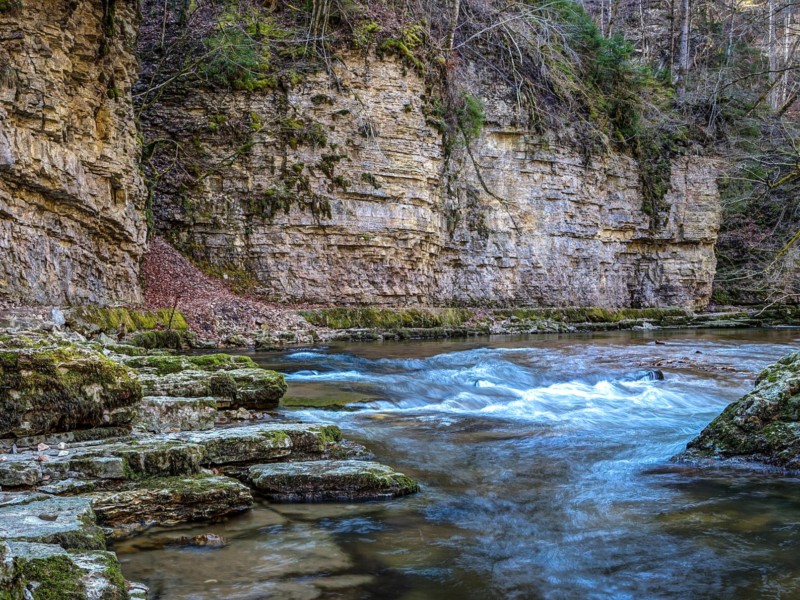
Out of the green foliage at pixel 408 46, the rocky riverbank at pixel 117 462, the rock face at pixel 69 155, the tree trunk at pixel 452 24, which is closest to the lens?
the rocky riverbank at pixel 117 462

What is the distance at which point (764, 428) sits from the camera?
5.91 m

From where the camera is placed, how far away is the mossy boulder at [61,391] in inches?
183

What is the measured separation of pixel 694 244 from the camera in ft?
93.1

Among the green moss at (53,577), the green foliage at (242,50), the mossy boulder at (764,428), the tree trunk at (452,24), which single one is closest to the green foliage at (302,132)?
the green foliage at (242,50)

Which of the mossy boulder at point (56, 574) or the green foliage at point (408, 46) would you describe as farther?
the green foliage at point (408, 46)

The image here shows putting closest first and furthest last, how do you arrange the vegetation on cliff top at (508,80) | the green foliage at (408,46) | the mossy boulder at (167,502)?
the mossy boulder at (167,502) → the vegetation on cliff top at (508,80) → the green foliage at (408,46)

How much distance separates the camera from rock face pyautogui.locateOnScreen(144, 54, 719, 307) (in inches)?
→ 758

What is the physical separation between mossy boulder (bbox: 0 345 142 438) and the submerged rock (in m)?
1.25

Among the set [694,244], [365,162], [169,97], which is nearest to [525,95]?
[365,162]

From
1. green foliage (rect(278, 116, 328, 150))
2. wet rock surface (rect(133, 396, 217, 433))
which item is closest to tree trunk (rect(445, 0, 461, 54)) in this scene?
green foliage (rect(278, 116, 328, 150))

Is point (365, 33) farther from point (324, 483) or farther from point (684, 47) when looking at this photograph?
point (684, 47)

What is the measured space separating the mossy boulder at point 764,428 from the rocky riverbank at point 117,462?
118 inches

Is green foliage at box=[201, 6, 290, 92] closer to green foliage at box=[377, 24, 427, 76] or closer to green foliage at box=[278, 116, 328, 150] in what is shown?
green foliage at box=[278, 116, 328, 150]

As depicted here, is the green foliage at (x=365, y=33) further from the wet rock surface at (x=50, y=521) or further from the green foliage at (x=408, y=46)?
the wet rock surface at (x=50, y=521)
